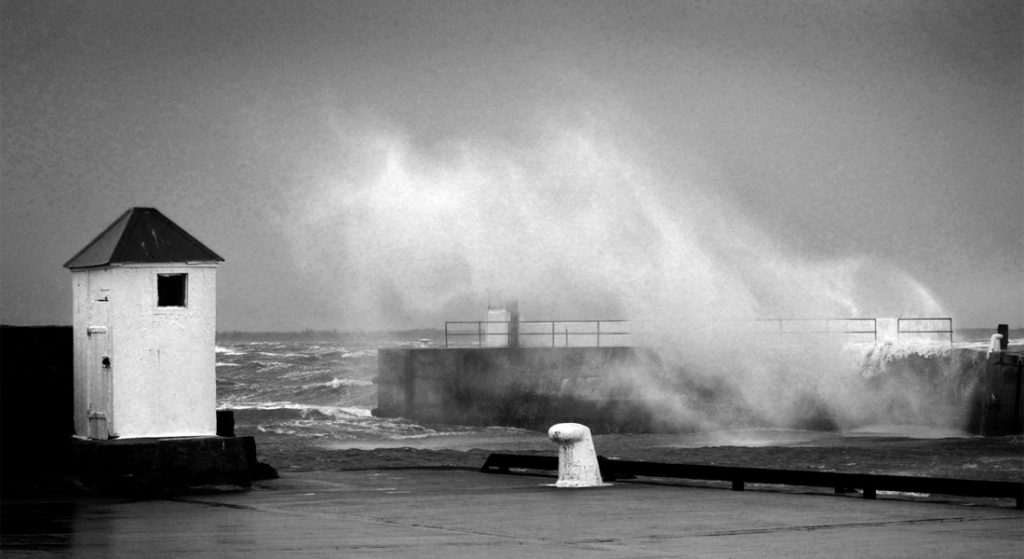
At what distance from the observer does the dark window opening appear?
14977mm

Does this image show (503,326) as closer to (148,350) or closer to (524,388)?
(524,388)

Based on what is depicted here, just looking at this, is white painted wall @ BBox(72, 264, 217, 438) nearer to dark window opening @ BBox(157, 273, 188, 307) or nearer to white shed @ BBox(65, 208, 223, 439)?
white shed @ BBox(65, 208, 223, 439)

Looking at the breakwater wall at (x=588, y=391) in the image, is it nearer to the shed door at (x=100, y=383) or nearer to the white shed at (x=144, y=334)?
the white shed at (x=144, y=334)

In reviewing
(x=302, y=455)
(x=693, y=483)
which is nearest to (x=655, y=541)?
(x=693, y=483)

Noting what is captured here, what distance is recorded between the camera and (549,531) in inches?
419

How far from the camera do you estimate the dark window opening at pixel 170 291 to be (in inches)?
590

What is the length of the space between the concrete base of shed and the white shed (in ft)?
0.53

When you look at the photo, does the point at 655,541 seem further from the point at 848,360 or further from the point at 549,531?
the point at 848,360

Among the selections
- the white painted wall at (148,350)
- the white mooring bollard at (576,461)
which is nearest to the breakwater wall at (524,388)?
the white mooring bollard at (576,461)

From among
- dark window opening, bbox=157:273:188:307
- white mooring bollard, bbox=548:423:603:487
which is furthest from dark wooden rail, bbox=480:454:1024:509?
dark window opening, bbox=157:273:188:307

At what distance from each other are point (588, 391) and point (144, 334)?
27.3m

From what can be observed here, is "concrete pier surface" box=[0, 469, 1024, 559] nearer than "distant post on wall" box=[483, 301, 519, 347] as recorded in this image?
Yes

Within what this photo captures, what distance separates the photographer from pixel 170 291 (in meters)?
15.3

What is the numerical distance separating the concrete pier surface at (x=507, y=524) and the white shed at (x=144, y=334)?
100 cm
